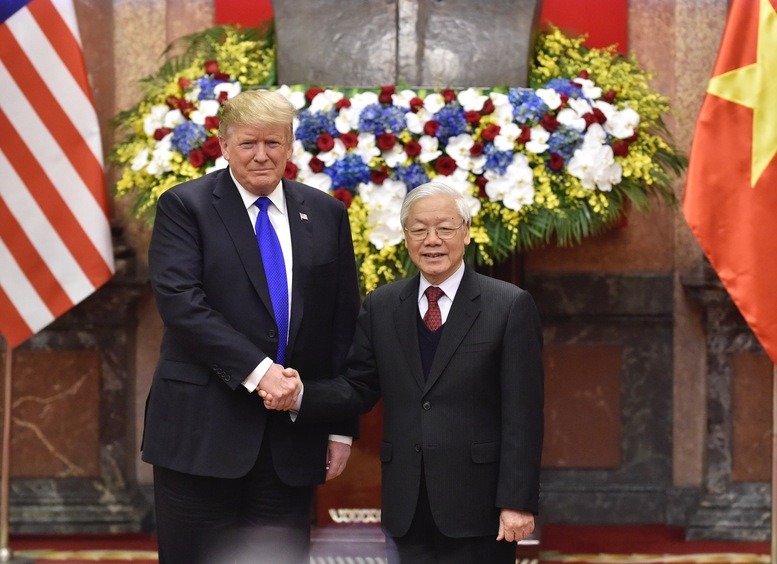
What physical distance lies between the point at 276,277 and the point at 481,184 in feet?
4.29

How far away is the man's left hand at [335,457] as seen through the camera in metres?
2.94

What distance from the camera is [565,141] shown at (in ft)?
12.9

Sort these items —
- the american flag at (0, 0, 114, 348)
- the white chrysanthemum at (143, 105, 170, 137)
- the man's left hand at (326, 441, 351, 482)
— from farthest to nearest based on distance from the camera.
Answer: the american flag at (0, 0, 114, 348), the white chrysanthemum at (143, 105, 170, 137), the man's left hand at (326, 441, 351, 482)

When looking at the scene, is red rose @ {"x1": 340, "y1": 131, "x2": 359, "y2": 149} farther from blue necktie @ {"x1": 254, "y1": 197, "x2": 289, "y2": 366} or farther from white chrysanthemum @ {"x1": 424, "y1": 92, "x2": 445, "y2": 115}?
blue necktie @ {"x1": 254, "y1": 197, "x2": 289, "y2": 366}

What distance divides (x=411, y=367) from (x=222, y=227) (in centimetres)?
57

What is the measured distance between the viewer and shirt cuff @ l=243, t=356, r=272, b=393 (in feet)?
8.79

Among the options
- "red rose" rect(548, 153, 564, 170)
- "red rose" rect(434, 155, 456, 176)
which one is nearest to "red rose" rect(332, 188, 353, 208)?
"red rose" rect(434, 155, 456, 176)

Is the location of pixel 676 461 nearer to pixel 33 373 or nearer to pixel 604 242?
pixel 604 242

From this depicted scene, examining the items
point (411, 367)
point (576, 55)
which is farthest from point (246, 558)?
point (576, 55)

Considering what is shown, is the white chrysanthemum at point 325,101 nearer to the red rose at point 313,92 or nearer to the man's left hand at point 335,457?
the red rose at point 313,92

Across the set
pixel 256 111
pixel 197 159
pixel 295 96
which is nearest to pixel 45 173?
pixel 197 159

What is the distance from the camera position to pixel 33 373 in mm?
5207

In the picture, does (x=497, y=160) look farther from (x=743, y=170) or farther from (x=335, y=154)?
(x=743, y=170)

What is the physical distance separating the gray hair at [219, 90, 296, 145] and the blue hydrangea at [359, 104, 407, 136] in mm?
1151
